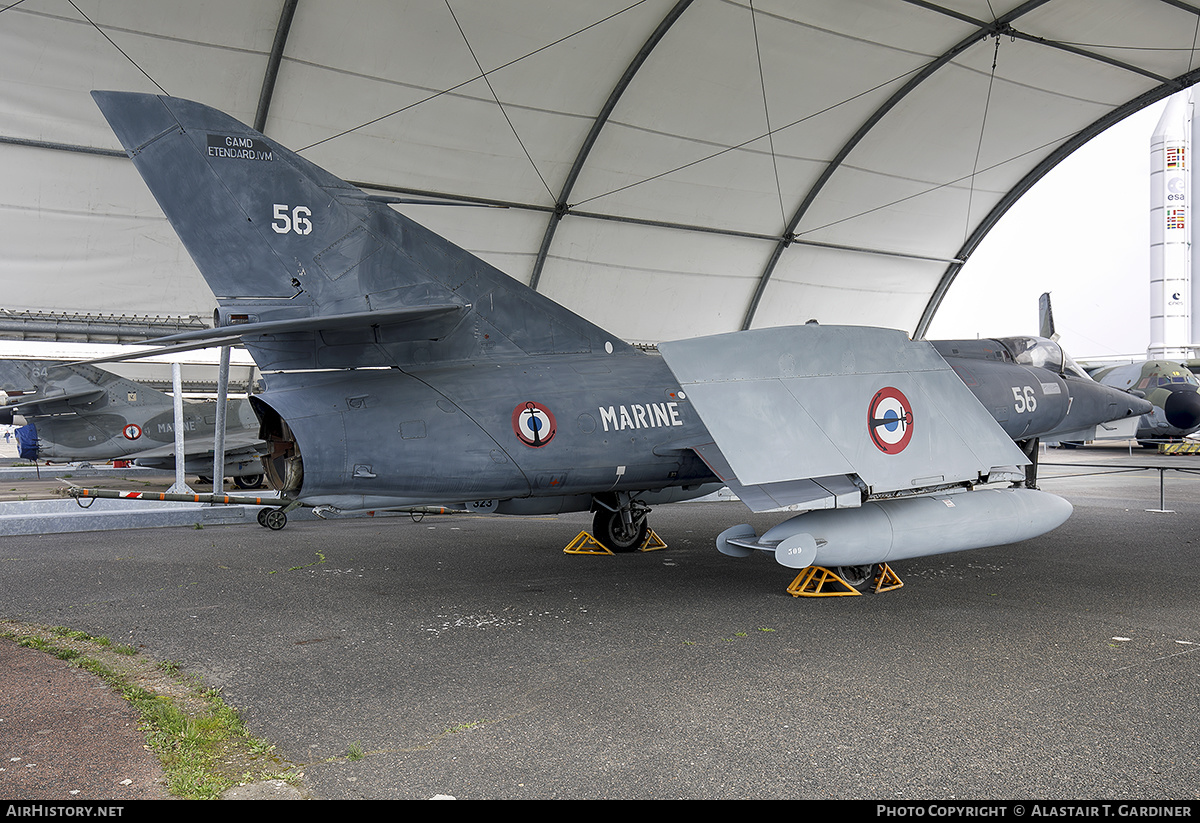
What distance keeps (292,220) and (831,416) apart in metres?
4.52

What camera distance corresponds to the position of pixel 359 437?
18.9ft

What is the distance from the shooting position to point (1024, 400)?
8492mm

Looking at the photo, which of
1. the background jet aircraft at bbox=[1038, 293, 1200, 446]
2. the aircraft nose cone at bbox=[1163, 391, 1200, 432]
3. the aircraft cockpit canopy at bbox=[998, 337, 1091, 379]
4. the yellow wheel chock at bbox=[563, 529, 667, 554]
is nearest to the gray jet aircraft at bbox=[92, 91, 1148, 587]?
the yellow wheel chock at bbox=[563, 529, 667, 554]

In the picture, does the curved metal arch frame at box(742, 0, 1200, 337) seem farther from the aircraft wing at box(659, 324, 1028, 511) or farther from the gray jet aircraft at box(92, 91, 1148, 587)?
the gray jet aircraft at box(92, 91, 1148, 587)

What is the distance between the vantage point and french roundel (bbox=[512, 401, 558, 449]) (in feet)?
20.6

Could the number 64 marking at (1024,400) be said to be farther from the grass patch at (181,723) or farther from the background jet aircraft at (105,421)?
the background jet aircraft at (105,421)

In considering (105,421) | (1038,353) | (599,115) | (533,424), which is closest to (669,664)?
(533,424)

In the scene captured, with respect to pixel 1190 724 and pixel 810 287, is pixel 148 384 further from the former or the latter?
pixel 1190 724

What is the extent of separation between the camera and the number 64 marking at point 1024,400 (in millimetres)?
8422

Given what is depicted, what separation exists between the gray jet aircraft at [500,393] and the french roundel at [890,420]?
0.02 meters

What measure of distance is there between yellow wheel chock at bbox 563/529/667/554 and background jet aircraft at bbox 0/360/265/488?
9799mm

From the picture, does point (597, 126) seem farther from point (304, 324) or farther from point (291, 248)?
point (304, 324)

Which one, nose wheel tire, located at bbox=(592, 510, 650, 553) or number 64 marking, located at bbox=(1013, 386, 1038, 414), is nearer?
number 64 marking, located at bbox=(1013, 386, 1038, 414)
